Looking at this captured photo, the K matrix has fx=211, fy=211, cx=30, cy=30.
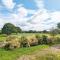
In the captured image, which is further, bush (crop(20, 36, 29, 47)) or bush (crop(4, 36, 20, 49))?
bush (crop(20, 36, 29, 47))

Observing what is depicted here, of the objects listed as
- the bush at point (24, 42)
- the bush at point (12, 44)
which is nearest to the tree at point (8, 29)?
the bush at point (24, 42)

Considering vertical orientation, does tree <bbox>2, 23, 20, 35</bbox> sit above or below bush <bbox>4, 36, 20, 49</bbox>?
above

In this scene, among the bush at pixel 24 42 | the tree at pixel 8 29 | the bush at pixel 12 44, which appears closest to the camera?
the bush at pixel 12 44

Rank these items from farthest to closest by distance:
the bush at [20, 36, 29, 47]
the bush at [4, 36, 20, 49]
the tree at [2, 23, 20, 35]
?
the tree at [2, 23, 20, 35]
the bush at [20, 36, 29, 47]
the bush at [4, 36, 20, 49]

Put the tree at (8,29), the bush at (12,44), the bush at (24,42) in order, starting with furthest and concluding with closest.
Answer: the tree at (8,29), the bush at (24,42), the bush at (12,44)

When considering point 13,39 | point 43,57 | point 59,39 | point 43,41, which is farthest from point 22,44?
point 59,39

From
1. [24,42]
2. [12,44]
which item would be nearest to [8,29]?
[24,42]

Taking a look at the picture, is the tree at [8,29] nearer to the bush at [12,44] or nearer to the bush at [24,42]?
the bush at [24,42]

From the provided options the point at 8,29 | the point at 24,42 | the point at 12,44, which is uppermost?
the point at 8,29

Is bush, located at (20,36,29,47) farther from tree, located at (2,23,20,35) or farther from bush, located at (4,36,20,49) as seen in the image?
tree, located at (2,23,20,35)

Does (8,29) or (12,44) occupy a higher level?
(8,29)

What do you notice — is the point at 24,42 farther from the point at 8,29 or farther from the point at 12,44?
the point at 8,29

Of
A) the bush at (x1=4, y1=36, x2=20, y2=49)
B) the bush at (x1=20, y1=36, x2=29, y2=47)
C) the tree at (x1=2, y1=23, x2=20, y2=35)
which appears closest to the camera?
the bush at (x1=4, y1=36, x2=20, y2=49)

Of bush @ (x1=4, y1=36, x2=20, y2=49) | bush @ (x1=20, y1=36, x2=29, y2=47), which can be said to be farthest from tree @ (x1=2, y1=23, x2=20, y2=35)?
bush @ (x1=4, y1=36, x2=20, y2=49)
